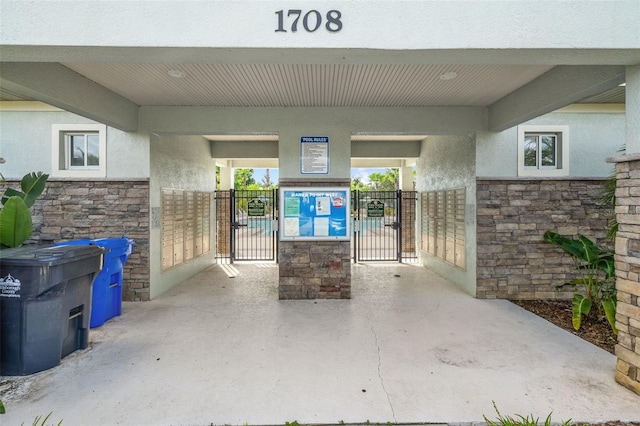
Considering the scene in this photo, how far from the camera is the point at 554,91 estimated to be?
4.06m

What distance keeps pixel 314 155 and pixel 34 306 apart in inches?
163

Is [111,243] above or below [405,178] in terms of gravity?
below

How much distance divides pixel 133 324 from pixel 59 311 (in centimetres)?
133

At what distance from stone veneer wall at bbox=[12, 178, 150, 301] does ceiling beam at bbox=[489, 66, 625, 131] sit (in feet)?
20.2

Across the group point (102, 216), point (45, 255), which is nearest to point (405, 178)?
point (102, 216)

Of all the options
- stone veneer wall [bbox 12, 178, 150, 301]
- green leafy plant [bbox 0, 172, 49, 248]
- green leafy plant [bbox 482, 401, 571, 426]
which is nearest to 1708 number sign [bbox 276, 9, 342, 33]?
green leafy plant [bbox 482, 401, 571, 426]

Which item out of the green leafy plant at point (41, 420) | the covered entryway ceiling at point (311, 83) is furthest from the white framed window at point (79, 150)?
the green leafy plant at point (41, 420)

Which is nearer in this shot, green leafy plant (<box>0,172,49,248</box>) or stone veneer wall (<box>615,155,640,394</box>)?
stone veneer wall (<box>615,155,640,394</box>)

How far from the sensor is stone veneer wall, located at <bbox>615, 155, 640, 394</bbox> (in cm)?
285

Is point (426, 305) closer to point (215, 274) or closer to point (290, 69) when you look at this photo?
point (290, 69)

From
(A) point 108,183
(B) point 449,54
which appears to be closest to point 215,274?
(A) point 108,183

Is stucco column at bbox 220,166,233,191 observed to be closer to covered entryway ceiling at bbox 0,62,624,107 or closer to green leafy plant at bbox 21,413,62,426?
covered entryway ceiling at bbox 0,62,624,107

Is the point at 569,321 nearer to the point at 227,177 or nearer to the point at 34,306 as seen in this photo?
the point at 34,306

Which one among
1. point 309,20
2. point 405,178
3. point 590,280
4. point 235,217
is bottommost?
point 590,280
